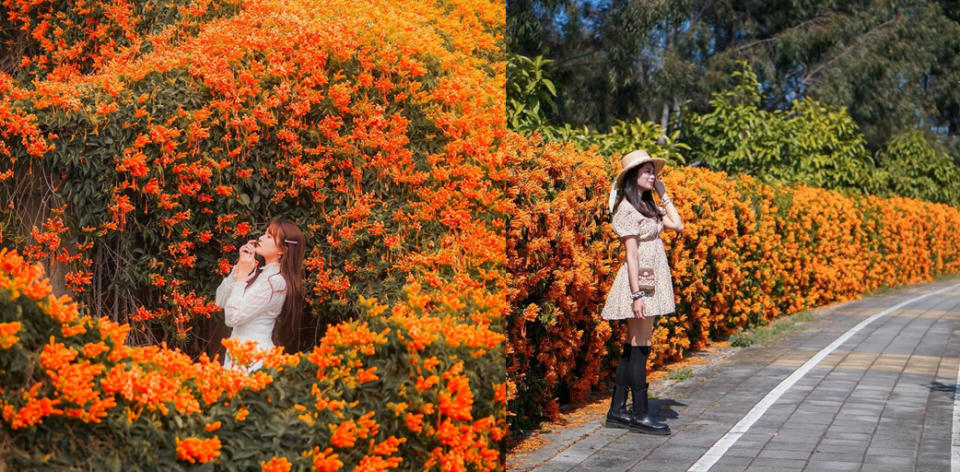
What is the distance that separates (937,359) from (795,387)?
2.85 meters

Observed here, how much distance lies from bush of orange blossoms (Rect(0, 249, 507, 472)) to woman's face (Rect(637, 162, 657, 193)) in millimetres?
2633

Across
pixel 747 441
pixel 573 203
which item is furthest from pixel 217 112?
pixel 747 441

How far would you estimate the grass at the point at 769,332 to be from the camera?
11680mm

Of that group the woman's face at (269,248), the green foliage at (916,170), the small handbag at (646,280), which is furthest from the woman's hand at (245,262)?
the green foliage at (916,170)

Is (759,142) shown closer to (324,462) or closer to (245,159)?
(245,159)

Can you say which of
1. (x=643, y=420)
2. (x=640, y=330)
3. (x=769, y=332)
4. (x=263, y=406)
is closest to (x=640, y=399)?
(x=643, y=420)

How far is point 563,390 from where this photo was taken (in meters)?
7.97

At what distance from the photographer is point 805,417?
7555 millimetres

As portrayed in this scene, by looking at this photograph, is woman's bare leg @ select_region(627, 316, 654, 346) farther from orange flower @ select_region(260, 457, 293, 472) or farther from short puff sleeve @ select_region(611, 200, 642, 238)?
orange flower @ select_region(260, 457, 293, 472)

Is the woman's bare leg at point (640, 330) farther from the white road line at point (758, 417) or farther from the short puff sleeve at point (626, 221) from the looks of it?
the white road line at point (758, 417)

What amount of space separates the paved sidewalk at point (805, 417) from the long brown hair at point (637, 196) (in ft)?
4.90

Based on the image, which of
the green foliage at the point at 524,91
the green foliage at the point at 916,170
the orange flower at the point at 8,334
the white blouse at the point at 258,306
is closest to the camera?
the orange flower at the point at 8,334

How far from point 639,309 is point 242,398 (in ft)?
12.0

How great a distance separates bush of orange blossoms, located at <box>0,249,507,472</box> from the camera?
330 centimetres
